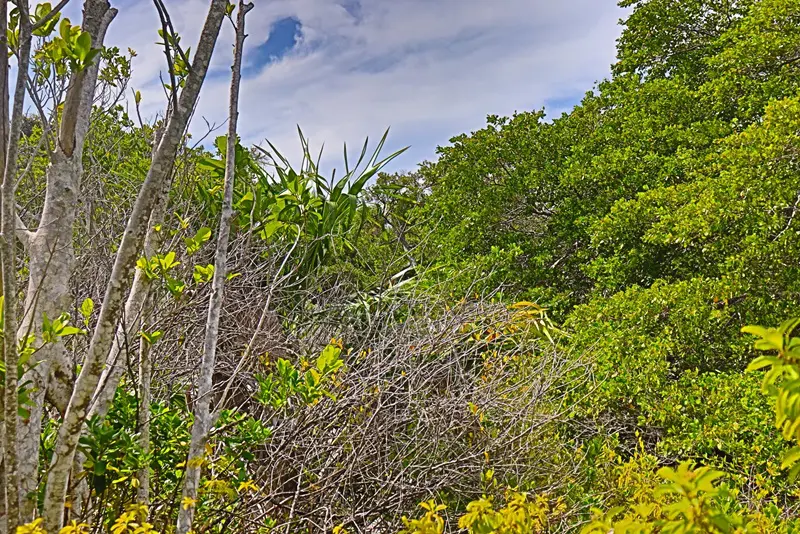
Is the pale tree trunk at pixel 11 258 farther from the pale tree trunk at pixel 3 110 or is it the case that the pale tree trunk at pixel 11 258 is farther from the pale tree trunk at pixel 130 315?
the pale tree trunk at pixel 130 315

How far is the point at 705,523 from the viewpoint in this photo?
106 cm

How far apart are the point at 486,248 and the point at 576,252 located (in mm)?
1031

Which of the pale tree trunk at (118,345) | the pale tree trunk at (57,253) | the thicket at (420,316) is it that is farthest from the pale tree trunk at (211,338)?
the pale tree trunk at (57,253)

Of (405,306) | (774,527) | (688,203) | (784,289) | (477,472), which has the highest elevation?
(688,203)

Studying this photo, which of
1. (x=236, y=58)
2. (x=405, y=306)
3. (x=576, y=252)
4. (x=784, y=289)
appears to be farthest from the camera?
(x=576, y=252)

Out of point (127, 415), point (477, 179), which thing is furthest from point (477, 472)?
point (477, 179)

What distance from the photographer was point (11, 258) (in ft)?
4.45

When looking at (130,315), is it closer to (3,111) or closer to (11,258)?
(11,258)

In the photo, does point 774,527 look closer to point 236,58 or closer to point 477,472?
point 477,472

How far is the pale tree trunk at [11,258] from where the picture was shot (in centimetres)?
132

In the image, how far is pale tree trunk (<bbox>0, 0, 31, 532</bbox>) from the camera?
4.33ft

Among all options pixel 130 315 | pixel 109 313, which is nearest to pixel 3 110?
pixel 109 313

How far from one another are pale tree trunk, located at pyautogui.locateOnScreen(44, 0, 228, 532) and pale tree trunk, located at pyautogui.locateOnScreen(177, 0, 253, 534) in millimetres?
196

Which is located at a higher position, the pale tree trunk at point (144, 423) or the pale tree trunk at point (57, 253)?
the pale tree trunk at point (57, 253)
